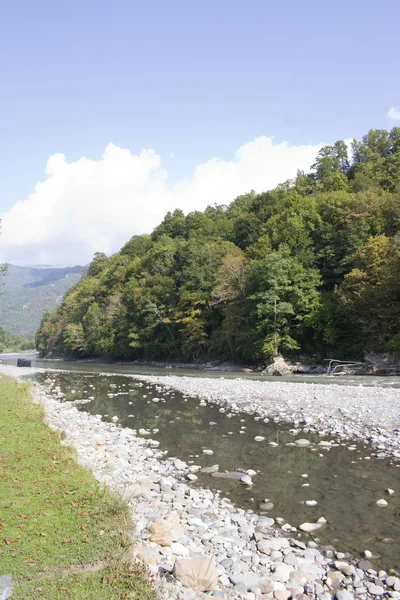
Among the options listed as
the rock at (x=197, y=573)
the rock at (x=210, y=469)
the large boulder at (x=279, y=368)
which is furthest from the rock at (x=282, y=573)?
the large boulder at (x=279, y=368)

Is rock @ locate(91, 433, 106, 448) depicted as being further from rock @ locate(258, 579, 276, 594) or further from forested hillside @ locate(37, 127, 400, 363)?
forested hillside @ locate(37, 127, 400, 363)

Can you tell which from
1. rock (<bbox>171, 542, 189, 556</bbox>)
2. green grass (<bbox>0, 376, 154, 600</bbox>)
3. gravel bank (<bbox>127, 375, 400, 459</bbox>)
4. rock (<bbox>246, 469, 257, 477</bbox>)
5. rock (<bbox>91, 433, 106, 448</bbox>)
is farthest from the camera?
gravel bank (<bbox>127, 375, 400, 459</bbox>)

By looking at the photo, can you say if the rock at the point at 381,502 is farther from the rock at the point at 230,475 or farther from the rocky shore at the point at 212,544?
the rock at the point at 230,475

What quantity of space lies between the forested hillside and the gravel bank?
17.0 m

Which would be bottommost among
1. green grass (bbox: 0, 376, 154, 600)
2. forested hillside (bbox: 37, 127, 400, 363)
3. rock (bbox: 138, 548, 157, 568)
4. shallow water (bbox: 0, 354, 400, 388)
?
shallow water (bbox: 0, 354, 400, 388)

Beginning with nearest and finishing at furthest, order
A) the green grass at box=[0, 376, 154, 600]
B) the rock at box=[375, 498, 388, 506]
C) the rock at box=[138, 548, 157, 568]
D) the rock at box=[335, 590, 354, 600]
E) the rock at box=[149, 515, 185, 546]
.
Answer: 1. the green grass at box=[0, 376, 154, 600]
2. the rock at box=[335, 590, 354, 600]
3. the rock at box=[138, 548, 157, 568]
4. the rock at box=[149, 515, 185, 546]
5. the rock at box=[375, 498, 388, 506]

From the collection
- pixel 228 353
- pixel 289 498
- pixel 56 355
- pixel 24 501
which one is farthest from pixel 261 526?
pixel 56 355

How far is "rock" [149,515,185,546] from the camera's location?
23.2 ft

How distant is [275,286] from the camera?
46.3 meters

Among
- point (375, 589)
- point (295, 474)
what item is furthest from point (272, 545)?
point (295, 474)

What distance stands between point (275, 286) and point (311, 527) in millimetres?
39164

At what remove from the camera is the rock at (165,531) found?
278 inches

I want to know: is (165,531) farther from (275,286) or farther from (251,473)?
(275,286)

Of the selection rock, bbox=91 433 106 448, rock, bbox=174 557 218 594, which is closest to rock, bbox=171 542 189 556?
rock, bbox=174 557 218 594
